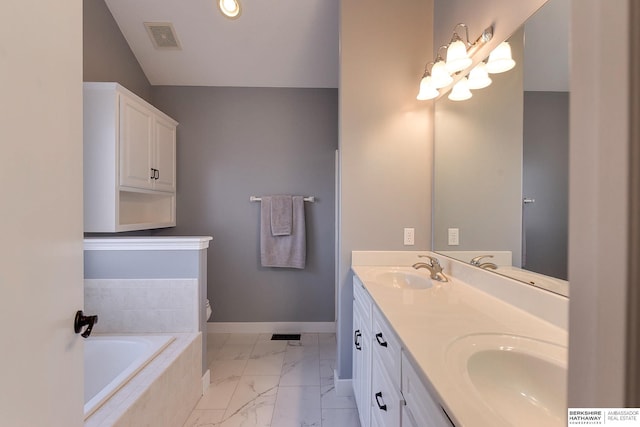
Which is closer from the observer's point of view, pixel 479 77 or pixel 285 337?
pixel 479 77

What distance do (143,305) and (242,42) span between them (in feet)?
7.25

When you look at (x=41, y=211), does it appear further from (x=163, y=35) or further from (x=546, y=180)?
(x=163, y=35)

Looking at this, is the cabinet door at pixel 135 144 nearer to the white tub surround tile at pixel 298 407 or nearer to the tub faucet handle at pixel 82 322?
the tub faucet handle at pixel 82 322

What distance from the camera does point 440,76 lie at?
1500 millimetres

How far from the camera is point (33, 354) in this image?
60 centimetres

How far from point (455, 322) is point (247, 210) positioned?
2.22 meters

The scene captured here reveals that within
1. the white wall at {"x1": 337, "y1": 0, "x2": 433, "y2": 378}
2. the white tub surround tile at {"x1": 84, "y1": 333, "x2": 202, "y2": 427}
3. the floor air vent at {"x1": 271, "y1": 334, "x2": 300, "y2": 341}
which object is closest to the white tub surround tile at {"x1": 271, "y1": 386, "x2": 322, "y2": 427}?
the white wall at {"x1": 337, "y1": 0, "x2": 433, "y2": 378}

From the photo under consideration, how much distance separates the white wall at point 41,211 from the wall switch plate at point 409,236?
1.62m

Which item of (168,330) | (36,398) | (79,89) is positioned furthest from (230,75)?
(36,398)

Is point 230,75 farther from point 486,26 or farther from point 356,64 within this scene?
point 486,26

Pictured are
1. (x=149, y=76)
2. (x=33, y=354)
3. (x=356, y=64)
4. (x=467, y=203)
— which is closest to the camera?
(x=33, y=354)

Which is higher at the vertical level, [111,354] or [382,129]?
[382,129]

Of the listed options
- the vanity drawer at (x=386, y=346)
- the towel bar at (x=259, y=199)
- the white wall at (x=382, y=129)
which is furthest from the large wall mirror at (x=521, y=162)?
the towel bar at (x=259, y=199)

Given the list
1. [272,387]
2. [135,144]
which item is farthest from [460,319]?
[135,144]
